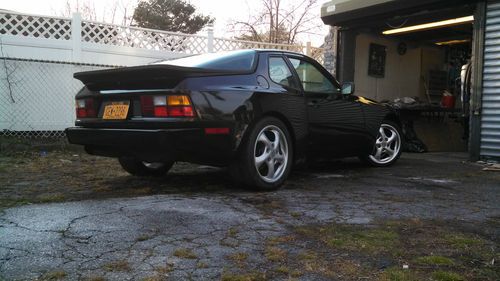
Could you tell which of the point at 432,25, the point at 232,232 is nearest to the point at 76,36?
the point at 432,25

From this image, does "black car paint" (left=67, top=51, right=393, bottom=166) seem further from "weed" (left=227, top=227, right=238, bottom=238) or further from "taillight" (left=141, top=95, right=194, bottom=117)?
"weed" (left=227, top=227, right=238, bottom=238)

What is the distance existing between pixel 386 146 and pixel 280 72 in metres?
2.38

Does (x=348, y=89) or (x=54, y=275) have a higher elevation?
(x=348, y=89)

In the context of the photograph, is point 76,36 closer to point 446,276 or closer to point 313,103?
point 313,103

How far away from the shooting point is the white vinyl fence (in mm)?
8758

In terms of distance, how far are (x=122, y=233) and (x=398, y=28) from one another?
28.6 ft

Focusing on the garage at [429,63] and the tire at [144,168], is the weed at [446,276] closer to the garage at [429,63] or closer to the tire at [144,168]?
the tire at [144,168]

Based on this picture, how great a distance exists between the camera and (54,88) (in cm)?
923

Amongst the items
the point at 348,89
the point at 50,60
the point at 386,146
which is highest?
the point at 50,60

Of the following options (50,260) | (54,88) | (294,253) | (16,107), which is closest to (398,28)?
(54,88)

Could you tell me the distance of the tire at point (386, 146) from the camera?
6383 mm

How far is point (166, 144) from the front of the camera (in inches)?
152

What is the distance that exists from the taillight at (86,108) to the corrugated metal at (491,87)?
18.2 ft

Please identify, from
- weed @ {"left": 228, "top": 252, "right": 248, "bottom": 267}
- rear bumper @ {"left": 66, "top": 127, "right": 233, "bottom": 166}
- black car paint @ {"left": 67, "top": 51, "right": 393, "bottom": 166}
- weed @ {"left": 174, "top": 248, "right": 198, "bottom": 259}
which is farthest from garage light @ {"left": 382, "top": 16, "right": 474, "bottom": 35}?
weed @ {"left": 174, "top": 248, "right": 198, "bottom": 259}
